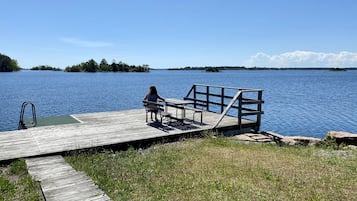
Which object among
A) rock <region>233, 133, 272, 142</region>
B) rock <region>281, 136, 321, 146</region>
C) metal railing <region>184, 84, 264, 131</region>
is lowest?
rock <region>281, 136, 321, 146</region>

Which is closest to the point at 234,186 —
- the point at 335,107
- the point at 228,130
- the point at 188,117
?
the point at 228,130

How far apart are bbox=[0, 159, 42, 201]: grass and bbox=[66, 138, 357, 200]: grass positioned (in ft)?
3.29

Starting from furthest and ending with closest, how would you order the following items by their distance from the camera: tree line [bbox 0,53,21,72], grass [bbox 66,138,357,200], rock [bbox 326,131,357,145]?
tree line [bbox 0,53,21,72] < rock [bbox 326,131,357,145] < grass [bbox 66,138,357,200]

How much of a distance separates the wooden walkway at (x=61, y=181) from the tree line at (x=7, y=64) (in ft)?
503

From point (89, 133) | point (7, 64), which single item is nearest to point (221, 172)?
point (89, 133)

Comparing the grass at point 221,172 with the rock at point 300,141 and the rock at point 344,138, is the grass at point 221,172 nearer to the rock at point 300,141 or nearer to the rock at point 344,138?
the rock at point 300,141

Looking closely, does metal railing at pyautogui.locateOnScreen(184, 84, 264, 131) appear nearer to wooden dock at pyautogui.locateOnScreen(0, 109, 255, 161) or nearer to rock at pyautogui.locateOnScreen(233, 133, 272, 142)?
wooden dock at pyautogui.locateOnScreen(0, 109, 255, 161)

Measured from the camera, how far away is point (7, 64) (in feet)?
463

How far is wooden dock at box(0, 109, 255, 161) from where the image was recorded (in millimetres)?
7000

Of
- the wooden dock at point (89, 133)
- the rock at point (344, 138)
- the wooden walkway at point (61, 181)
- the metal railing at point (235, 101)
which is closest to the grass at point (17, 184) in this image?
the wooden walkway at point (61, 181)

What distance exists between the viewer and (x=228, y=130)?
10.1m

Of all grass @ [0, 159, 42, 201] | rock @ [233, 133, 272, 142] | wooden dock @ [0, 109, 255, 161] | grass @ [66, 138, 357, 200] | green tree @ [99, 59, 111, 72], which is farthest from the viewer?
green tree @ [99, 59, 111, 72]

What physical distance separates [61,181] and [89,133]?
384 cm

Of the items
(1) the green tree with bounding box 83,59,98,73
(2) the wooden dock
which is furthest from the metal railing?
(1) the green tree with bounding box 83,59,98,73
